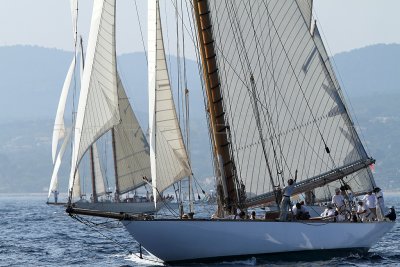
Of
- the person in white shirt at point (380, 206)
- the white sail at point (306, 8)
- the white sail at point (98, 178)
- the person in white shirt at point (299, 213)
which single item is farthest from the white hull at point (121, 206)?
the person in white shirt at point (299, 213)

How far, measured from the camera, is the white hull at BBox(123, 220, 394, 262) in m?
36.6

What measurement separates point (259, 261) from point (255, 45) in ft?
26.7

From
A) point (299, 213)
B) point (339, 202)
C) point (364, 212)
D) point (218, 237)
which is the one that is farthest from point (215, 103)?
point (364, 212)

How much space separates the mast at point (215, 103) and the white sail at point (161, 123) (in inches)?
75.0

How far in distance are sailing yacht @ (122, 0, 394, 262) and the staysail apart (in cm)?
4

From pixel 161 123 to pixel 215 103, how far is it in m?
2.80

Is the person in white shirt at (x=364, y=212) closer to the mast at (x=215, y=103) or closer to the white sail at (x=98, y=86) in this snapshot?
the mast at (x=215, y=103)

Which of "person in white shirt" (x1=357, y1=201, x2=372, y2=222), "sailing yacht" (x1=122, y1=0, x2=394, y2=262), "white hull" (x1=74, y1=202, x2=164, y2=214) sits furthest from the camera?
"white hull" (x1=74, y1=202, x2=164, y2=214)

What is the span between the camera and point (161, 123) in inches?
1483

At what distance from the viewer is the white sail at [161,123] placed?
36.9m

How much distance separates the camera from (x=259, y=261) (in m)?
38.2

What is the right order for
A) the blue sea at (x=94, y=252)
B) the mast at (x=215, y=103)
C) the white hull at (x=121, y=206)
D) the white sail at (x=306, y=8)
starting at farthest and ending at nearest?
the white hull at (x=121, y=206) → the white sail at (x=306, y=8) → the mast at (x=215, y=103) → the blue sea at (x=94, y=252)

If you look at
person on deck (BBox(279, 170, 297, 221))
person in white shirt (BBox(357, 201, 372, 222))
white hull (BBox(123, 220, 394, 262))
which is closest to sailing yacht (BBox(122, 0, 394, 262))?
white hull (BBox(123, 220, 394, 262))

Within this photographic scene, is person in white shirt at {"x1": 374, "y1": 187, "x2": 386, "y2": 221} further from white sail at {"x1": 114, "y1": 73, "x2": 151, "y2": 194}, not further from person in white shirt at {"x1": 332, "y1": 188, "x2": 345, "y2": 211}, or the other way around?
white sail at {"x1": 114, "y1": 73, "x2": 151, "y2": 194}
